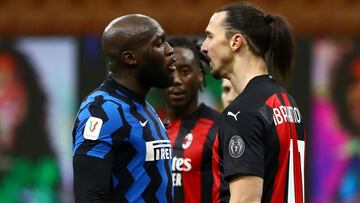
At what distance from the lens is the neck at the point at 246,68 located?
315 cm

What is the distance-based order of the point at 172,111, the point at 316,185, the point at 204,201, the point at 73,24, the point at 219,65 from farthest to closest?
the point at 73,24 → the point at 316,185 → the point at 172,111 → the point at 204,201 → the point at 219,65

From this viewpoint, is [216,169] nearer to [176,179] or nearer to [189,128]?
[176,179]

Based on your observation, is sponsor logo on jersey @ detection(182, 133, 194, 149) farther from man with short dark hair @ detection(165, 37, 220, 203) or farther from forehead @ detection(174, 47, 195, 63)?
forehead @ detection(174, 47, 195, 63)

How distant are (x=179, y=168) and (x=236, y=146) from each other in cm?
122

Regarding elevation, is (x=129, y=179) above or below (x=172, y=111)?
above

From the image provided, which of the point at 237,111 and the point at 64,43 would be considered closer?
the point at 237,111

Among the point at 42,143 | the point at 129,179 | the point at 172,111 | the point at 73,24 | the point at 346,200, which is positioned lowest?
the point at 346,200

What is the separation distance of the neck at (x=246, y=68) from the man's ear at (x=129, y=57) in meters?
0.38

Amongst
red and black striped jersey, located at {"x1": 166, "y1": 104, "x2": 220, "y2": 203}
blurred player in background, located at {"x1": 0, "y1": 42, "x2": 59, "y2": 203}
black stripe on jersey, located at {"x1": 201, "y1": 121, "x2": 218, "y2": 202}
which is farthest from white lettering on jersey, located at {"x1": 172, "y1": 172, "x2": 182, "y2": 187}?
blurred player in background, located at {"x1": 0, "y1": 42, "x2": 59, "y2": 203}

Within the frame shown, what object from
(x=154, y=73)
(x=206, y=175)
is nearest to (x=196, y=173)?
(x=206, y=175)

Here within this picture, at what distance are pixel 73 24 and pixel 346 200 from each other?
3.21m

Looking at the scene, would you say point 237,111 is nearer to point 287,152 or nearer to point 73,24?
point 287,152

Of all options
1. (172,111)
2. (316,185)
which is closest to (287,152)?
(172,111)

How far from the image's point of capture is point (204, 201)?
411 centimetres
